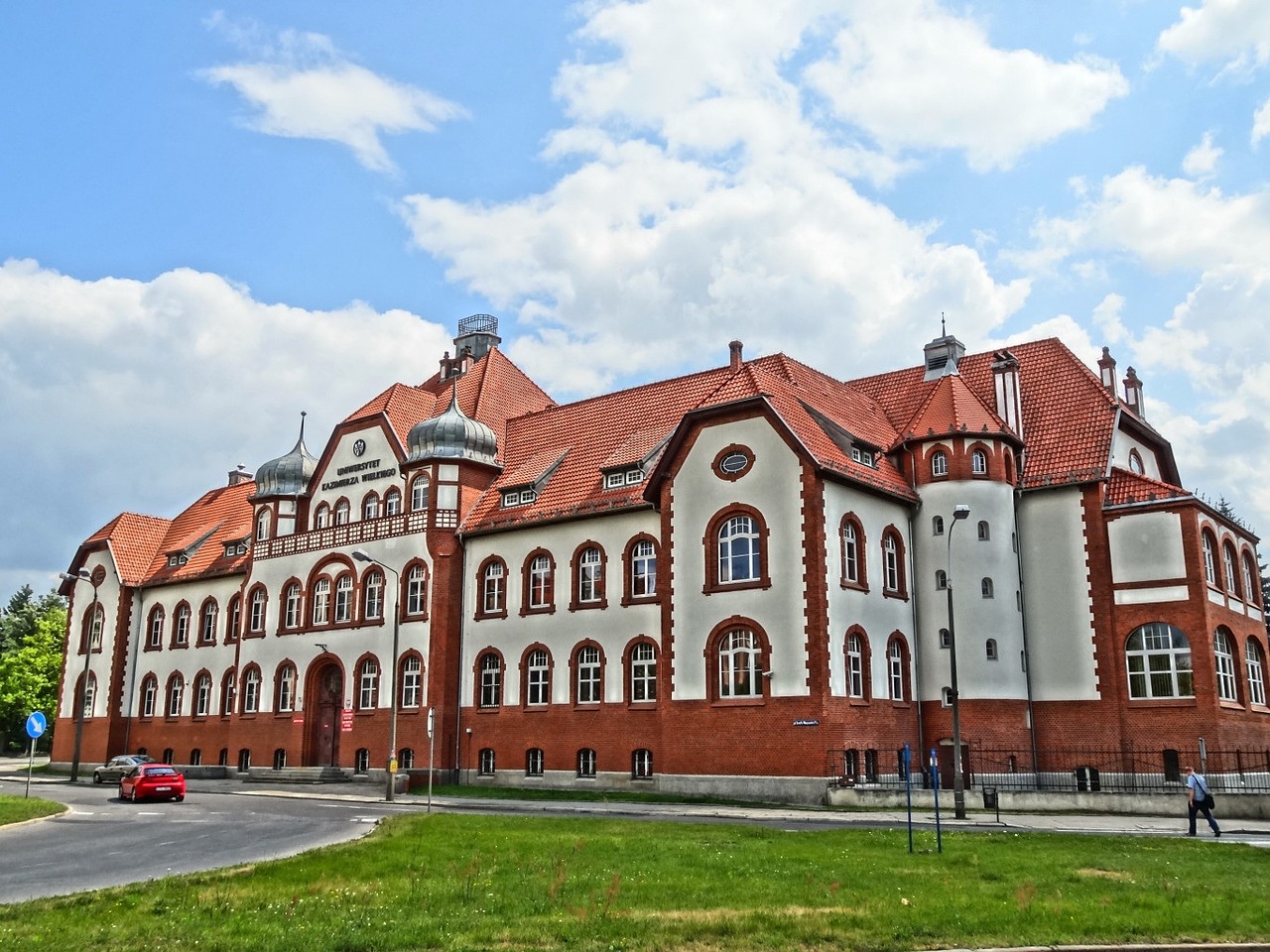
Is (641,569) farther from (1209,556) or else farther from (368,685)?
(1209,556)

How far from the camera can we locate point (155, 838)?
76.7 ft

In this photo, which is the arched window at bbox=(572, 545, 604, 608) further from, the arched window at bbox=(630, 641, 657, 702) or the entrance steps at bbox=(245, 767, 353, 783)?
the entrance steps at bbox=(245, 767, 353, 783)

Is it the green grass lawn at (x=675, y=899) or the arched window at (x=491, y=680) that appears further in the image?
the arched window at (x=491, y=680)

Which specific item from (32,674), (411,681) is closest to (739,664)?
(411,681)

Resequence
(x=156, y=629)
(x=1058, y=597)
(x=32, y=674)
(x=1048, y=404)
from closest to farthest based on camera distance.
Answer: (x=1058, y=597)
(x=1048, y=404)
(x=156, y=629)
(x=32, y=674)

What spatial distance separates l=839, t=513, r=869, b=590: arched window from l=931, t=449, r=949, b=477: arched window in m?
4.38

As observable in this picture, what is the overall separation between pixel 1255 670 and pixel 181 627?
154 feet

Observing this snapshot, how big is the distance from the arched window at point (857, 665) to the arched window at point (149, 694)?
37.2 meters

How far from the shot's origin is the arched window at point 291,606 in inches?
2012

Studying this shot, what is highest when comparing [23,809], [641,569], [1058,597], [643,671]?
[641,569]

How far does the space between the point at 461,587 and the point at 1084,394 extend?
2415cm

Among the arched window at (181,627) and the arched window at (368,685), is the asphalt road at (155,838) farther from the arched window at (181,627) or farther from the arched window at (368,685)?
the arched window at (181,627)

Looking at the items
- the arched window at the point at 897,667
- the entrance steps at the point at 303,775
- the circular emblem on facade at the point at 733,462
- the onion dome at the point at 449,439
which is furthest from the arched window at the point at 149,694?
the arched window at the point at 897,667

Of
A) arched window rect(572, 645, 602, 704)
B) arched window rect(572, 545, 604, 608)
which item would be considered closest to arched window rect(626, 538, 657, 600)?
arched window rect(572, 545, 604, 608)
